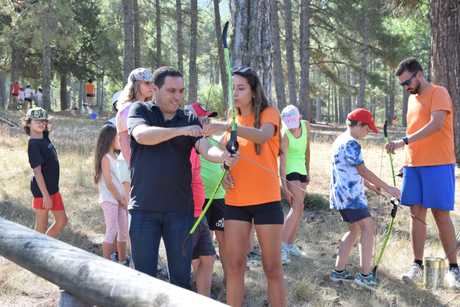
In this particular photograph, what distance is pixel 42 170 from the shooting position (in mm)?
6215

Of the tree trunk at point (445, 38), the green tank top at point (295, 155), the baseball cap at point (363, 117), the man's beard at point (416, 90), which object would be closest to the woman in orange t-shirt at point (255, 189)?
the baseball cap at point (363, 117)

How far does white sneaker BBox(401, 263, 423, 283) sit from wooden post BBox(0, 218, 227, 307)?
394cm

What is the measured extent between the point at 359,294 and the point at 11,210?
15.6 ft

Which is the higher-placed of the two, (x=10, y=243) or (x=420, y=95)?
(x=420, y=95)

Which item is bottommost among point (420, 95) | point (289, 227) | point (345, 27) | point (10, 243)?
point (289, 227)

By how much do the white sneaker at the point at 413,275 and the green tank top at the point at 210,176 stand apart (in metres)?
2.01

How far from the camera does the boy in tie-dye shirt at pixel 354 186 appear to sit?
18.2 ft

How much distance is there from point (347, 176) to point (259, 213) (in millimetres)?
1627

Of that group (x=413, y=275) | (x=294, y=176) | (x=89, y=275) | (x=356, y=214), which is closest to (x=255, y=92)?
(x=356, y=214)

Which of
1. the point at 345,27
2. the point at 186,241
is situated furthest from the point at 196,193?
the point at 345,27

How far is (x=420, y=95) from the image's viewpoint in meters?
5.89

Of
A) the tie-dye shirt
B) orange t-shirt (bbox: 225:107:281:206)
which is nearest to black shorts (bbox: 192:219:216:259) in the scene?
orange t-shirt (bbox: 225:107:281:206)

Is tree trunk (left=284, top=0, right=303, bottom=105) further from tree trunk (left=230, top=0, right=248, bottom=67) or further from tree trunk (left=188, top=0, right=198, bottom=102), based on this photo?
tree trunk (left=230, top=0, right=248, bottom=67)

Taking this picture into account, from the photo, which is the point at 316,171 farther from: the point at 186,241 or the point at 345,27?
the point at 345,27
